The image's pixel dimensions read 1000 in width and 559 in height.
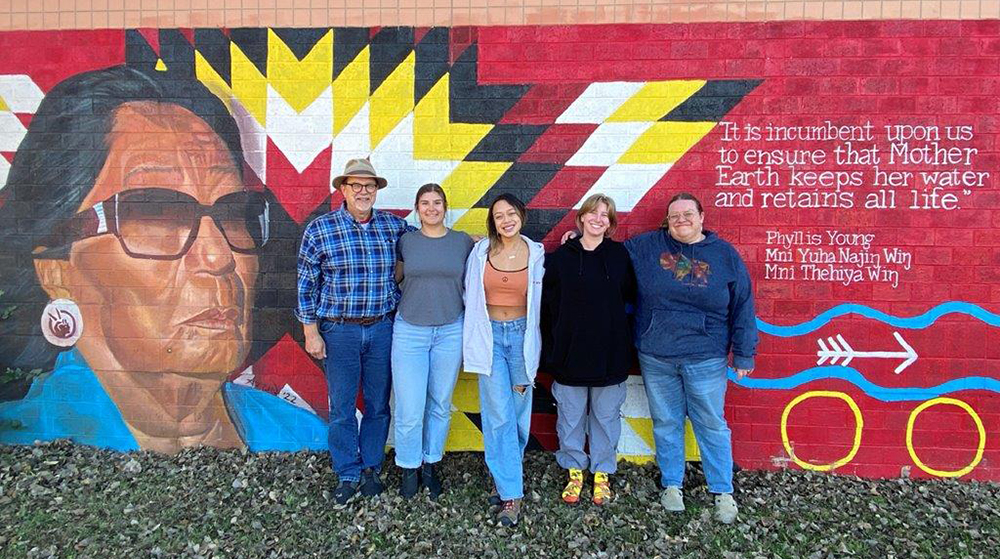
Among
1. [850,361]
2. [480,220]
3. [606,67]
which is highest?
[606,67]

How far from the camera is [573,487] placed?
11.8ft

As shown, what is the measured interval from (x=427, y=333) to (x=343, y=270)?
61cm

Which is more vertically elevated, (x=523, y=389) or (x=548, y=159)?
(x=548, y=159)

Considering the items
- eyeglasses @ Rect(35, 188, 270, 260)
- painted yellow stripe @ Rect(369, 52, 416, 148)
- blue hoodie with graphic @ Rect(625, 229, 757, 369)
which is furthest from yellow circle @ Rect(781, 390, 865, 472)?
eyeglasses @ Rect(35, 188, 270, 260)

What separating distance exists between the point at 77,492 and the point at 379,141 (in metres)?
2.90

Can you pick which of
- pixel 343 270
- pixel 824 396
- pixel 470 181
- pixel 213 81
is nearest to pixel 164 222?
pixel 213 81

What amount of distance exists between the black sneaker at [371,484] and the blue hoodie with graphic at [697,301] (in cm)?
184

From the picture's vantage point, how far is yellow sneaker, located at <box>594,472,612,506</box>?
3.57 metres

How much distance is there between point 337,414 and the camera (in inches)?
141

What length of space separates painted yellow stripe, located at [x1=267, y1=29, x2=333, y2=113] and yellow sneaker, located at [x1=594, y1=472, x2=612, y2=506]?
307 centimetres

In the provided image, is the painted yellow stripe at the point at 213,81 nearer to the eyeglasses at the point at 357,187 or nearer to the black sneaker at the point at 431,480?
the eyeglasses at the point at 357,187

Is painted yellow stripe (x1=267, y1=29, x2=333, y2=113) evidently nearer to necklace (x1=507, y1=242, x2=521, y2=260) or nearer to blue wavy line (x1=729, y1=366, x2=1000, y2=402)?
necklace (x1=507, y1=242, x2=521, y2=260)

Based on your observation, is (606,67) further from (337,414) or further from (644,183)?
(337,414)

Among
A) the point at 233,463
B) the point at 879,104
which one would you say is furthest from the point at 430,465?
the point at 879,104
